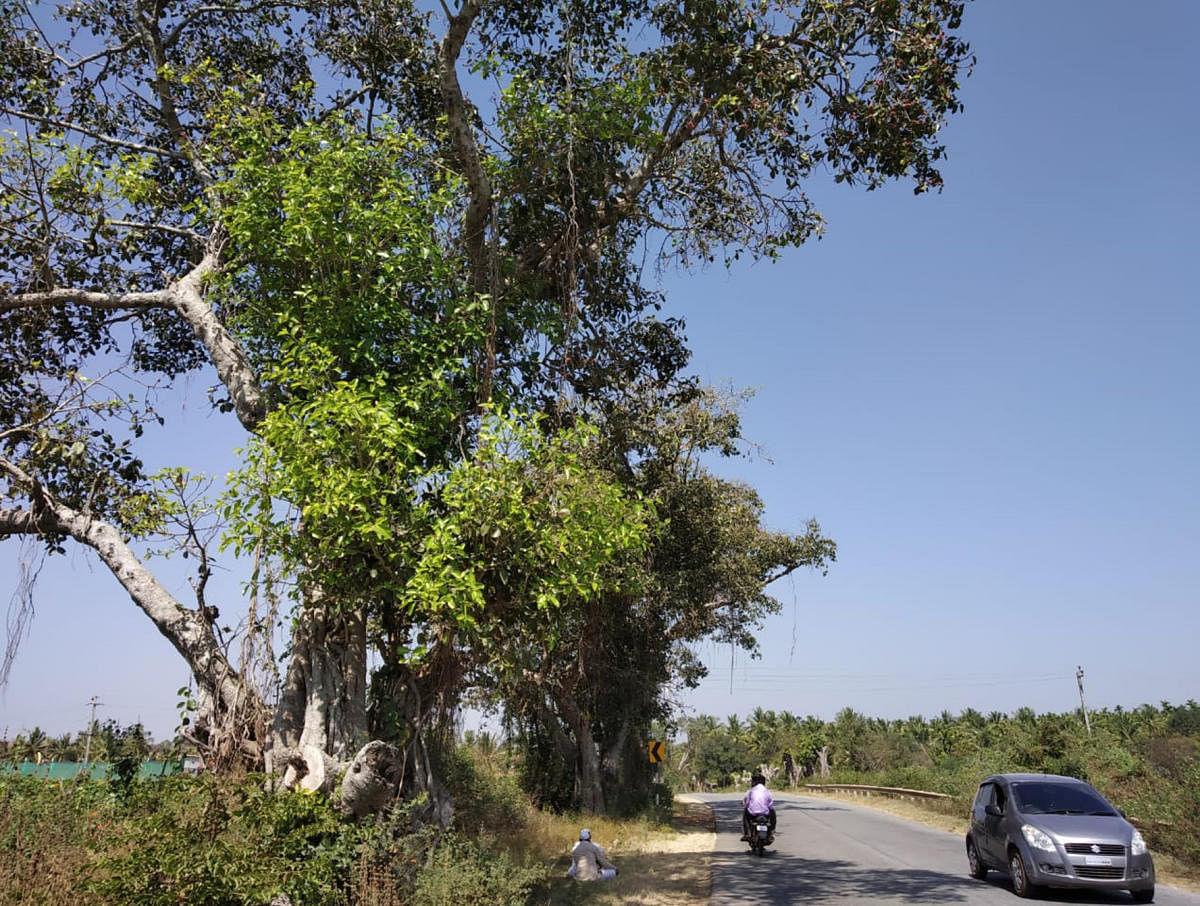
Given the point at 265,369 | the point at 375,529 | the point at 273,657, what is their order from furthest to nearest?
the point at 265,369, the point at 273,657, the point at 375,529

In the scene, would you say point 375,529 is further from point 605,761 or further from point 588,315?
point 605,761

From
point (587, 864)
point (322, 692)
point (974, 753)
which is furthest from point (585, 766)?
point (974, 753)

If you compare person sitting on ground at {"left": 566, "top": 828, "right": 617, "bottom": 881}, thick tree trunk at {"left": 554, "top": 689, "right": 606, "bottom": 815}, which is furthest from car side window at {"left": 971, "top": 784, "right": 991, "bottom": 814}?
thick tree trunk at {"left": 554, "top": 689, "right": 606, "bottom": 815}

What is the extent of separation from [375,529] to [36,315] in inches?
341

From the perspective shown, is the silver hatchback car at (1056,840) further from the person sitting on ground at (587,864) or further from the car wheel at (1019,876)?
the person sitting on ground at (587,864)

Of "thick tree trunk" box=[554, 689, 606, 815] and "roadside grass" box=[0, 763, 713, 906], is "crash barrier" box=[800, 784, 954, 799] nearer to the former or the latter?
"thick tree trunk" box=[554, 689, 606, 815]

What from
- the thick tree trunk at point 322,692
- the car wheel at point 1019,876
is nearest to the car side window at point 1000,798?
the car wheel at point 1019,876

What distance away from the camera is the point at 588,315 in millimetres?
14141

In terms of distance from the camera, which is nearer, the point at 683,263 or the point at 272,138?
the point at 272,138

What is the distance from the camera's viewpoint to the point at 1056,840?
1063cm

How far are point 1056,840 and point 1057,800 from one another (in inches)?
45.0

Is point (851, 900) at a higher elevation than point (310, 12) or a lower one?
lower

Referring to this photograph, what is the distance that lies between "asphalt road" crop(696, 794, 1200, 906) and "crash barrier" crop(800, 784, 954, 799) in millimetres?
6185

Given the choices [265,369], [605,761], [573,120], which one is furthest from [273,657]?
[605,761]
